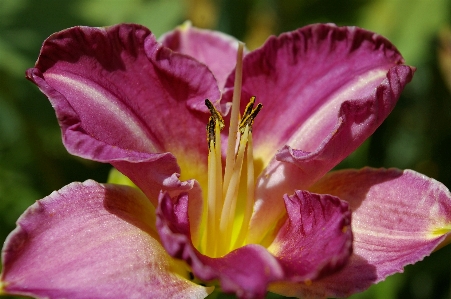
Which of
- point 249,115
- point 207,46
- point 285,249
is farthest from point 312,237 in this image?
point 207,46

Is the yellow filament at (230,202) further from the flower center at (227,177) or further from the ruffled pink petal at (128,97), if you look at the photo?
the ruffled pink petal at (128,97)

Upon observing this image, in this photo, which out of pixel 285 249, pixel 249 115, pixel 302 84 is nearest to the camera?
pixel 285 249

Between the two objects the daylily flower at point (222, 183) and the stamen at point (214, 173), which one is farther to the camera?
the stamen at point (214, 173)

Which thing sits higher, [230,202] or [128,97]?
[128,97]

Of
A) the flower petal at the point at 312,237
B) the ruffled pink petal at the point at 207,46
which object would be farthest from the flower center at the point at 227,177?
the ruffled pink petal at the point at 207,46

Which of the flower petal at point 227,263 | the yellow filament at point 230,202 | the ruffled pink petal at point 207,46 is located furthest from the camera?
the ruffled pink petal at point 207,46

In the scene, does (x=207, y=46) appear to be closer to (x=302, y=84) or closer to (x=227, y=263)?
(x=302, y=84)

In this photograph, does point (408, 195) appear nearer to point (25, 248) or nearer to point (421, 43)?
point (25, 248)
